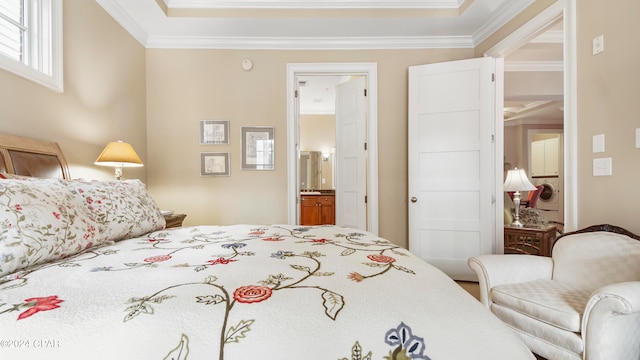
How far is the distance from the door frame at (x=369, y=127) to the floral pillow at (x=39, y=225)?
7.24 ft

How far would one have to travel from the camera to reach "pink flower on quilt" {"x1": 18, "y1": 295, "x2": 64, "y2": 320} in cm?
63

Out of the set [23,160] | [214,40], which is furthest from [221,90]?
[23,160]

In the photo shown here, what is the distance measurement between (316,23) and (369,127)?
1.25 meters

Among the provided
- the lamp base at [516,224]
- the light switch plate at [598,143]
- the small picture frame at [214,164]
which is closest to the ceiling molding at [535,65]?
the lamp base at [516,224]

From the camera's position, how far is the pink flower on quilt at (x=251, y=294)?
700 mm

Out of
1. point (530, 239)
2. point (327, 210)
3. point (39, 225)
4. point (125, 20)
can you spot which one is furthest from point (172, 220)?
point (327, 210)

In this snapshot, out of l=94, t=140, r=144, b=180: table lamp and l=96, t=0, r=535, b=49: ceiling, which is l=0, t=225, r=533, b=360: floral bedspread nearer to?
l=94, t=140, r=144, b=180: table lamp

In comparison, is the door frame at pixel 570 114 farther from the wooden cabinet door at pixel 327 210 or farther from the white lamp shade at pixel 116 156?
the wooden cabinet door at pixel 327 210

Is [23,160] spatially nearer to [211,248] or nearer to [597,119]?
[211,248]

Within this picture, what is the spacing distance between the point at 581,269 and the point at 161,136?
3896 millimetres

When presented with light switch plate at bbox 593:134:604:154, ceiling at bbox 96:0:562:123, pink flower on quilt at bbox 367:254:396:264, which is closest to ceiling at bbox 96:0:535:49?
ceiling at bbox 96:0:562:123

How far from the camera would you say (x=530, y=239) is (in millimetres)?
2834

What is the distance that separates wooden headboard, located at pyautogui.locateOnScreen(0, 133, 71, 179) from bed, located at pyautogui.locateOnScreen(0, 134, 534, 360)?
0.52 m

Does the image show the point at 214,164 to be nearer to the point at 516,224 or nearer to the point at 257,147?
the point at 257,147
